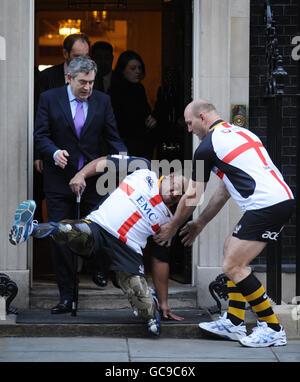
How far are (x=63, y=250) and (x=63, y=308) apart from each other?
50 centimetres

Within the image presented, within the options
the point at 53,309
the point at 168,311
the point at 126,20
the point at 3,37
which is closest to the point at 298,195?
the point at 168,311

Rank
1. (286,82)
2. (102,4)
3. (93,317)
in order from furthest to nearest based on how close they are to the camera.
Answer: (102,4) < (286,82) < (93,317)

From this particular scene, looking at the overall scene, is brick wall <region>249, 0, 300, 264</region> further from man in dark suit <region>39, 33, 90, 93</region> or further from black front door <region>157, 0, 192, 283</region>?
man in dark suit <region>39, 33, 90, 93</region>

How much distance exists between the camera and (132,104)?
8852 mm

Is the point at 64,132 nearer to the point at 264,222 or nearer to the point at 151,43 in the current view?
the point at 264,222

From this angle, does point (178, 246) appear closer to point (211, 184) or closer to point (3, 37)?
point (211, 184)

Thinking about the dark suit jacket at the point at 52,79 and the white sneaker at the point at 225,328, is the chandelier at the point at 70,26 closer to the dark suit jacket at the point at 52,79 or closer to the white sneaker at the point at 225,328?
the dark suit jacket at the point at 52,79

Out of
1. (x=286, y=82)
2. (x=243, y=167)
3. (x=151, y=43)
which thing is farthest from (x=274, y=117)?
(x=151, y=43)

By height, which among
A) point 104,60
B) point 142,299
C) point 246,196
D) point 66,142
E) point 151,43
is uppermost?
point 151,43

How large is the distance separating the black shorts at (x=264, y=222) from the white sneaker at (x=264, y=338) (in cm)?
71

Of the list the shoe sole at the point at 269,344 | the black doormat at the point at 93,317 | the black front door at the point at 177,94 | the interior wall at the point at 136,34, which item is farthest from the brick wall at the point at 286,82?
the interior wall at the point at 136,34

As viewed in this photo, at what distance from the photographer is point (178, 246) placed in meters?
8.48

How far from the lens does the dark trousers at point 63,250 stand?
7230 mm

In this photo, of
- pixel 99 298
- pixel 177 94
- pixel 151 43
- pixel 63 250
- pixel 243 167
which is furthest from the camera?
pixel 151 43
